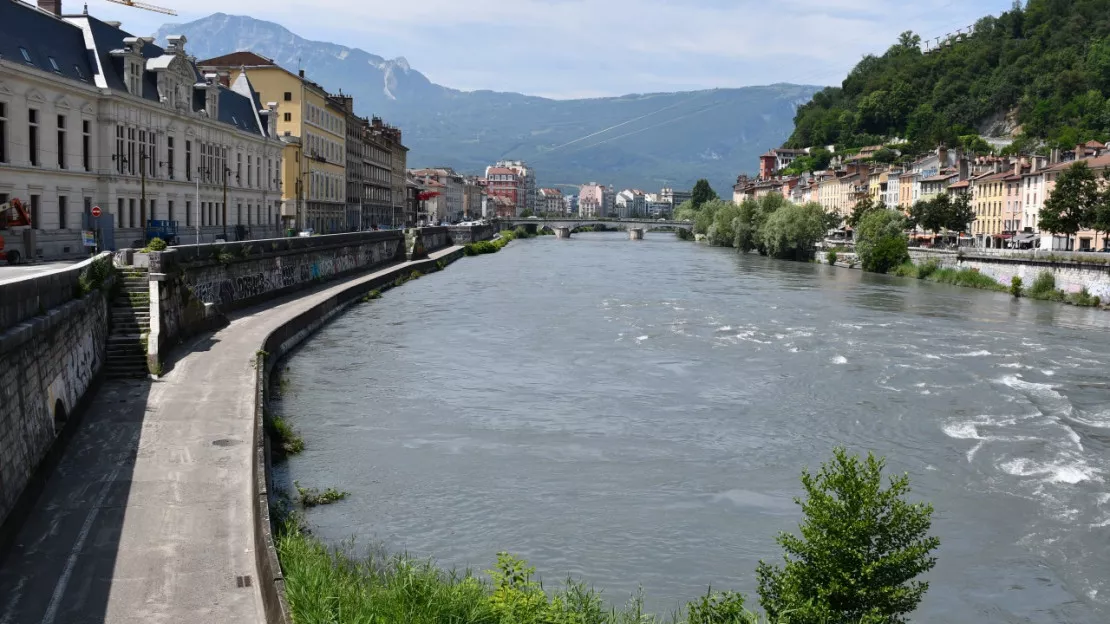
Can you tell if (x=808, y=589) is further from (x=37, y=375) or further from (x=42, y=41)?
(x=42, y=41)

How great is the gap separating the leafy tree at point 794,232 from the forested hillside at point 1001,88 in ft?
118

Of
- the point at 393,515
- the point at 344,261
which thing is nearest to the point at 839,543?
the point at 393,515

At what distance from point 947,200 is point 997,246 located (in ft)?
17.3

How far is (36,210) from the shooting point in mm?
31672

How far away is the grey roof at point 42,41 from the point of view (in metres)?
30.5

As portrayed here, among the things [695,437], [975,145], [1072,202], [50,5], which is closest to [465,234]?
[1072,202]

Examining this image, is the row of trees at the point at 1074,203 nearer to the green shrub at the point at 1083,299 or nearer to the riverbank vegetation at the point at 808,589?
the green shrub at the point at 1083,299

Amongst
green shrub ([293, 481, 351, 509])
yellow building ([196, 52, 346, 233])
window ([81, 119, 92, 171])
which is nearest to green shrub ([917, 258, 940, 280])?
yellow building ([196, 52, 346, 233])

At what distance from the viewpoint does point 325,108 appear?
74.8 m

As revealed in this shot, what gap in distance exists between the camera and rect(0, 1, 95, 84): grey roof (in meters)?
30.5

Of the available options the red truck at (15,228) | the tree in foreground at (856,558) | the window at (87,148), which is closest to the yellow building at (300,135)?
the window at (87,148)

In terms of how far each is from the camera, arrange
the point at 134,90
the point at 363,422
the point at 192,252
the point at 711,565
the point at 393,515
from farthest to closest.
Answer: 1. the point at 134,90
2. the point at 192,252
3. the point at 363,422
4. the point at 393,515
5. the point at 711,565

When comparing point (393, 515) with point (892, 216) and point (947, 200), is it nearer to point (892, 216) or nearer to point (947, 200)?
point (892, 216)

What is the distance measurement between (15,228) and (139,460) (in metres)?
17.4
